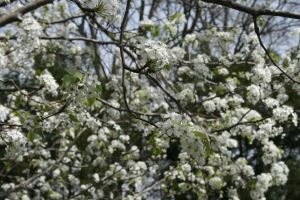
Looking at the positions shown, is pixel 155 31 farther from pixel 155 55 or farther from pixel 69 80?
pixel 69 80

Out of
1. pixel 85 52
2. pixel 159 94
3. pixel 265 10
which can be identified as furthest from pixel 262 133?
pixel 85 52

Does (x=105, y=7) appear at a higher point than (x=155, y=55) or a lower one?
higher

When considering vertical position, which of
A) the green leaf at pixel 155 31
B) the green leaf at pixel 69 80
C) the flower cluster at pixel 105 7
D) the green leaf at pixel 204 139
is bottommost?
the green leaf at pixel 204 139

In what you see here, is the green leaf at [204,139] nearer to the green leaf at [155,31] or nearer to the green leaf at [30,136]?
the green leaf at [30,136]

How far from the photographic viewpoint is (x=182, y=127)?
4.62ft

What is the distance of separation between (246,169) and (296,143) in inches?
140

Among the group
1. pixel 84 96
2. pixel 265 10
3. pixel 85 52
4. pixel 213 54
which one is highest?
pixel 213 54

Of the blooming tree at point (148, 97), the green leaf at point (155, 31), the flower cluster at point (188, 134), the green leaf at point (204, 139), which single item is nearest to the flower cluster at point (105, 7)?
the blooming tree at point (148, 97)

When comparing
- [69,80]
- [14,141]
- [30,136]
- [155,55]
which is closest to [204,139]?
[155,55]

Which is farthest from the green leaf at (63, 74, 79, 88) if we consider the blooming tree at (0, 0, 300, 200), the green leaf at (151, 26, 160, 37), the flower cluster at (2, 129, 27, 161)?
the green leaf at (151, 26, 160, 37)

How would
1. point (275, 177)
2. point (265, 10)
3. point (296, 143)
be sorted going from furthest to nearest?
point (296, 143)
point (275, 177)
point (265, 10)

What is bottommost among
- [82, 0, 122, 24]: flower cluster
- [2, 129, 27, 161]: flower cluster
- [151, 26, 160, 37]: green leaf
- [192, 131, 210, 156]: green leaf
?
[192, 131, 210, 156]: green leaf

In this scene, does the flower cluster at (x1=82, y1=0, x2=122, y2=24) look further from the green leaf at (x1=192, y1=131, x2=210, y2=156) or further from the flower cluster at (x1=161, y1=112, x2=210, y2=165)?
the green leaf at (x1=192, y1=131, x2=210, y2=156)

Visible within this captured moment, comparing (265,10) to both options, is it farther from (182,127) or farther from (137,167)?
(137,167)
